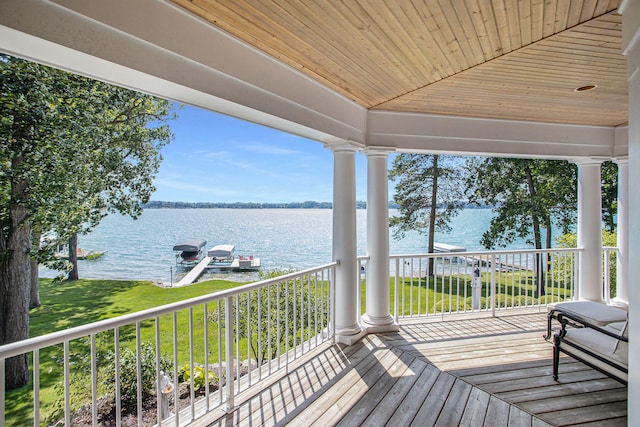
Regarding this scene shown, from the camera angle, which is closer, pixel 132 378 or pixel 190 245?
pixel 132 378

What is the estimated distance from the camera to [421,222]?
40.8 feet

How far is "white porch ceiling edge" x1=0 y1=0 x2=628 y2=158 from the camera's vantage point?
1.54 meters

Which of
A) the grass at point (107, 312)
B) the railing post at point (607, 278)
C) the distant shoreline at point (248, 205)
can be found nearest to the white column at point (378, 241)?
the grass at point (107, 312)

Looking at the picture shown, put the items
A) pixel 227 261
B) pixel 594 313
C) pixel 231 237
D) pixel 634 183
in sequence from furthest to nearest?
pixel 231 237, pixel 227 261, pixel 594 313, pixel 634 183

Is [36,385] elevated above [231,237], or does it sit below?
above

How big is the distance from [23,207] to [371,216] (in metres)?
5.47

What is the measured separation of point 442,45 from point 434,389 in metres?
2.94

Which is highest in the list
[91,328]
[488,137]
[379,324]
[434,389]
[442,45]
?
[442,45]

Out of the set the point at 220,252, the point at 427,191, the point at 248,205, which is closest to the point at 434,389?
the point at 427,191

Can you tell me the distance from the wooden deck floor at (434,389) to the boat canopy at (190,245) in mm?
12031

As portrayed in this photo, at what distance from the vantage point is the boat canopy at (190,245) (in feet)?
45.8

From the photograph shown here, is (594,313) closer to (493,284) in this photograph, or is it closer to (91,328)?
(493,284)

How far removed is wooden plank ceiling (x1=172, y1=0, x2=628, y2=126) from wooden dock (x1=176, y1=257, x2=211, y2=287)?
11.6 metres

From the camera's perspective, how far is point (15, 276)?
4.93 metres
